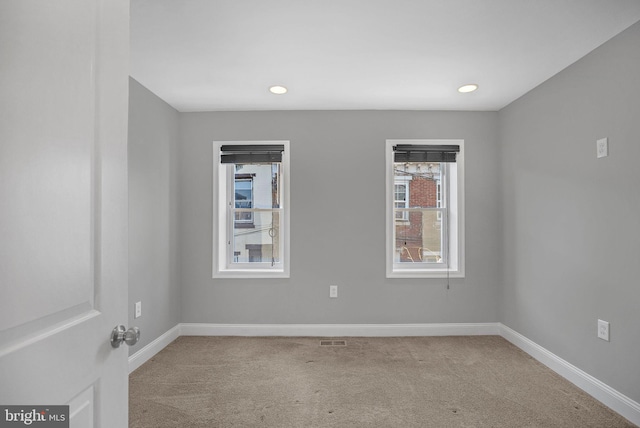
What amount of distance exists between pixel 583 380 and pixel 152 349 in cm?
359

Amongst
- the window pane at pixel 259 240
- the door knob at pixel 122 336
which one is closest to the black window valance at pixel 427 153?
the window pane at pixel 259 240

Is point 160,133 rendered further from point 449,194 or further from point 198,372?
point 449,194

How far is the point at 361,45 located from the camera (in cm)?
231

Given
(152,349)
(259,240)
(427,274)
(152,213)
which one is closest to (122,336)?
(152,213)

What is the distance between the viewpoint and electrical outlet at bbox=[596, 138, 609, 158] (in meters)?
2.29

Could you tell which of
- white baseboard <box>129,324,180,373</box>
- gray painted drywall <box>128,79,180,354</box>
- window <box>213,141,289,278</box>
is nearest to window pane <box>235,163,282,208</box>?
window <box>213,141,289,278</box>

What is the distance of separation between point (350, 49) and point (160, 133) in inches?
81.0

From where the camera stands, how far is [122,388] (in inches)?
38.6

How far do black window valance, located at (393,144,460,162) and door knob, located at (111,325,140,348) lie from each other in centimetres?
320

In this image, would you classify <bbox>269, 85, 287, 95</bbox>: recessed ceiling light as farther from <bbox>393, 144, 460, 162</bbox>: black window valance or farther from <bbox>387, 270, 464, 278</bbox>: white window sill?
<bbox>387, 270, 464, 278</bbox>: white window sill

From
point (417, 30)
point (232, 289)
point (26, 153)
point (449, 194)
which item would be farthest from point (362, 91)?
point (26, 153)

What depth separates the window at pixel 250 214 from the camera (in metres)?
3.72

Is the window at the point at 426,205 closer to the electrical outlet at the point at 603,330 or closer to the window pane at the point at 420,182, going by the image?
the window pane at the point at 420,182

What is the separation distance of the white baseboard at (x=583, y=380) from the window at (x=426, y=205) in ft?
2.95
